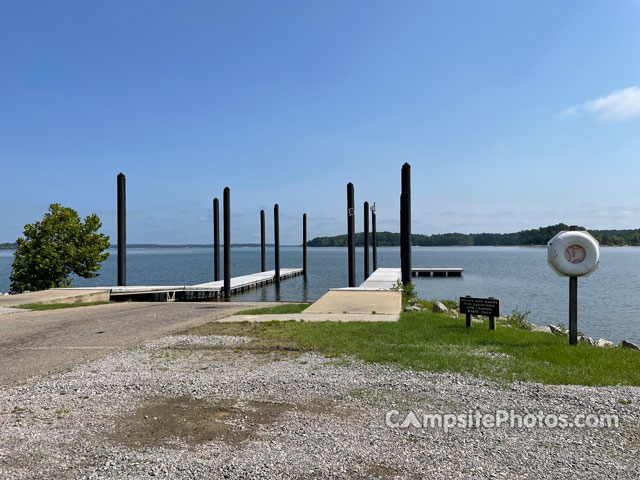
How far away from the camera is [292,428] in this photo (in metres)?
4.71

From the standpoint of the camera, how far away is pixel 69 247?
2286 centimetres

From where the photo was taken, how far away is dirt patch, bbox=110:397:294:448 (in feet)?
14.8

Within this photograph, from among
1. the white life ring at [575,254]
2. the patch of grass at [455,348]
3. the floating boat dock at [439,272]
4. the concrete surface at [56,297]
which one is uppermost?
the white life ring at [575,254]

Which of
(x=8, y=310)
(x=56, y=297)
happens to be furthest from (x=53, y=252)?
(x=8, y=310)

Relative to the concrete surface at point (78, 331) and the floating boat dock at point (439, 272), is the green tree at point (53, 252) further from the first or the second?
the floating boat dock at point (439, 272)

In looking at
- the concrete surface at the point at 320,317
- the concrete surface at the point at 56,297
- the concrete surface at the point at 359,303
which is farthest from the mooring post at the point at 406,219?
the concrete surface at the point at 56,297

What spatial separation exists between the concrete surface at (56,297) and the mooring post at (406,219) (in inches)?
572

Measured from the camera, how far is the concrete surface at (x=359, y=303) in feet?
45.8

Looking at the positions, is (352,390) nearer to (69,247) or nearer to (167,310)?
(167,310)

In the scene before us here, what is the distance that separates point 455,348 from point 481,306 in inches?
81.9

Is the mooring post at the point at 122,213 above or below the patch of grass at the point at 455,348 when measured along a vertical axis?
above

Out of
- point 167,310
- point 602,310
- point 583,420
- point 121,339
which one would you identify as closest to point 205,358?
point 121,339

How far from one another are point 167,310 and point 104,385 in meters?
9.17

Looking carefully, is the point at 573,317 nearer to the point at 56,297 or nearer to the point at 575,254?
the point at 575,254
